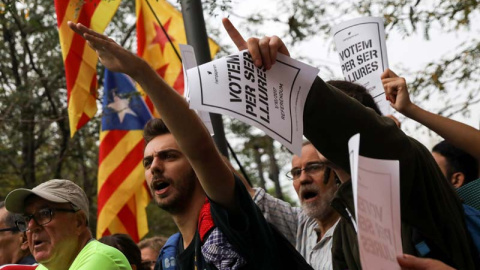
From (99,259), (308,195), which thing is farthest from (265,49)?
(308,195)

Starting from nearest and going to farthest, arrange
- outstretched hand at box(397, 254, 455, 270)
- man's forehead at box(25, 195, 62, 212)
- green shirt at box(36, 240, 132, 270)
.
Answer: outstretched hand at box(397, 254, 455, 270) → green shirt at box(36, 240, 132, 270) → man's forehead at box(25, 195, 62, 212)

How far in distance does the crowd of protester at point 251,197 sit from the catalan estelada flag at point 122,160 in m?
3.94

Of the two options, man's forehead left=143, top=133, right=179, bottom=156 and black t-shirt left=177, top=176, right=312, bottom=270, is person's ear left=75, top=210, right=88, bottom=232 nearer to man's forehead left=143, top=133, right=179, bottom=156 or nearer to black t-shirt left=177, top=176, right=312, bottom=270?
man's forehead left=143, top=133, right=179, bottom=156

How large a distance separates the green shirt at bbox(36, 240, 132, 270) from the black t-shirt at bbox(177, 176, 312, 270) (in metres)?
0.96

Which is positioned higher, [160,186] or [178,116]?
[178,116]

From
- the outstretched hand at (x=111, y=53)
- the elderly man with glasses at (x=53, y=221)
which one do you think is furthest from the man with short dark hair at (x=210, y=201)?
the elderly man with glasses at (x=53, y=221)

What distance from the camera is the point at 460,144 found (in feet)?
10.9

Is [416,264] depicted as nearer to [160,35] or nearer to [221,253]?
[221,253]

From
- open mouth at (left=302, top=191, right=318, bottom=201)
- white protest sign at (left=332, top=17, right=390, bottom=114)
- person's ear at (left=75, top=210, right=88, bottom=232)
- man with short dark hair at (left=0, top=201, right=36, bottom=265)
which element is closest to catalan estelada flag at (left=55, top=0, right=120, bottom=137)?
man with short dark hair at (left=0, top=201, right=36, bottom=265)

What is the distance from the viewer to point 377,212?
1.99m

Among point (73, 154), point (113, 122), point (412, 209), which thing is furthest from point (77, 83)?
point (412, 209)

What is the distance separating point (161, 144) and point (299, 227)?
1597mm

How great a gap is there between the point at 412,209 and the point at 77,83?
5240 mm

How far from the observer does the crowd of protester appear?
7.84 feet
